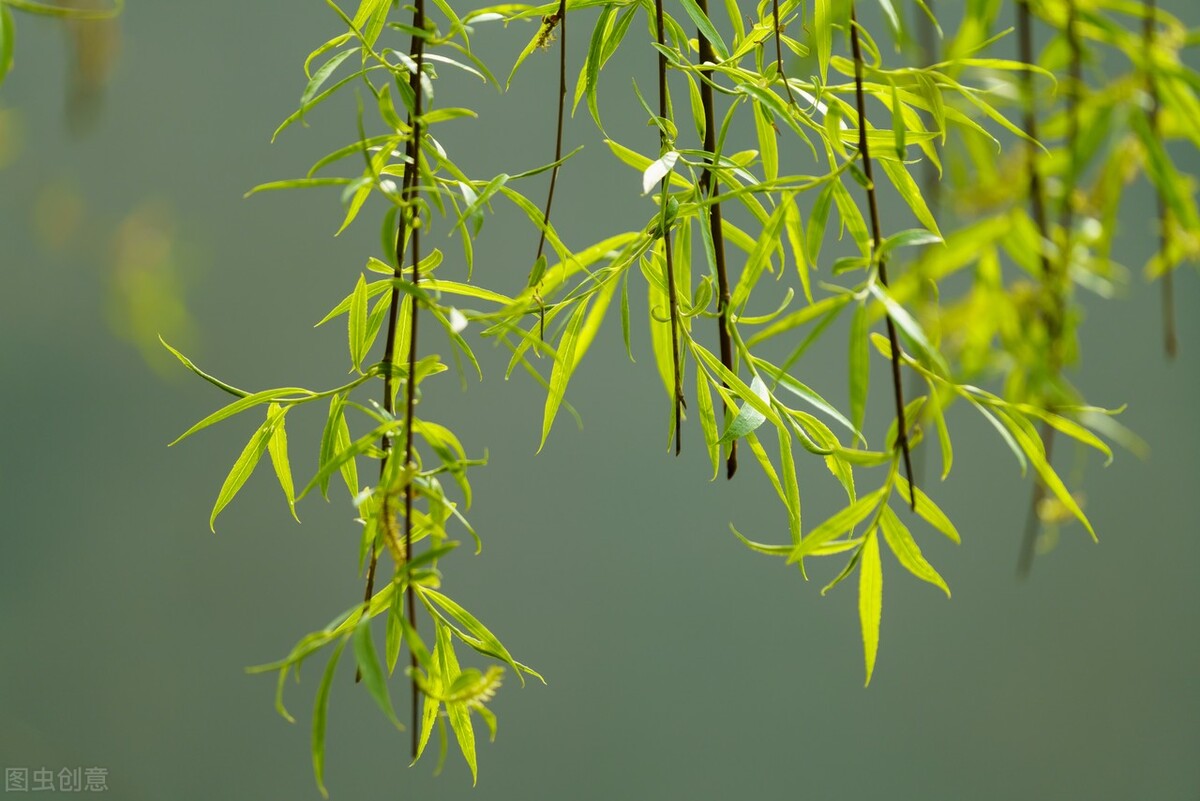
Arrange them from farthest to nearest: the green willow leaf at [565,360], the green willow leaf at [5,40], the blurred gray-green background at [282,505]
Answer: the blurred gray-green background at [282,505]
the green willow leaf at [565,360]
the green willow leaf at [5,40]

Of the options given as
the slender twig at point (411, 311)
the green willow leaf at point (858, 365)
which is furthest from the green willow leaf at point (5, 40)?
the green willow leaf at point (858, 365)

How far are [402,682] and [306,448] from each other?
38cm

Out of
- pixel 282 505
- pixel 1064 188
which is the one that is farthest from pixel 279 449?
pixel 282 505

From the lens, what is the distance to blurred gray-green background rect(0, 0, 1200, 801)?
1677mm

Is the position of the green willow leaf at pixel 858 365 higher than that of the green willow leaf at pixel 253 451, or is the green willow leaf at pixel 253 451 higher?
the green willow leaf at pixel 858 365

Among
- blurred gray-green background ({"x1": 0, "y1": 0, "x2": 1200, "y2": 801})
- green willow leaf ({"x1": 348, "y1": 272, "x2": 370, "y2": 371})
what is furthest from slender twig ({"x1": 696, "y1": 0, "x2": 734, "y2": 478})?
blurred gray-green background ({"x1": 0, "y1": 0, "x2": 1200, "y2": 801})

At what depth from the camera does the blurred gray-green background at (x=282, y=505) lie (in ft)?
5.50

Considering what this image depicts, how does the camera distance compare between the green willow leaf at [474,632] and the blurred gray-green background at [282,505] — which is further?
the blurred gray-green background at [282,505]

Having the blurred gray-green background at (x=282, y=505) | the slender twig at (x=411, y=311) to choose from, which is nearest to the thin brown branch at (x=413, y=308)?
the slender twig at (x=411, y=311)

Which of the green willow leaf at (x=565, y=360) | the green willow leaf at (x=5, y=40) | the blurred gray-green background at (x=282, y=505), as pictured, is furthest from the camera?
the blurred gray-green background at (x=282, y=505)

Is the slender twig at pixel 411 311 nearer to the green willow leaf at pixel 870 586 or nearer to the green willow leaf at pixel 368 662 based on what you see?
the green willow leaf at pixel 368 662

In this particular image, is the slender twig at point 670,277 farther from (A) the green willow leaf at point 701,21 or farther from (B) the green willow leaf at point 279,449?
(B) the green willow leaf at point 279,449

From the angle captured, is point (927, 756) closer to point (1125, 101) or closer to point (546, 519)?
point (546, 519)

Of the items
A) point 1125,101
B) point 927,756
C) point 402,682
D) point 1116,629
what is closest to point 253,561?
point 402,682
